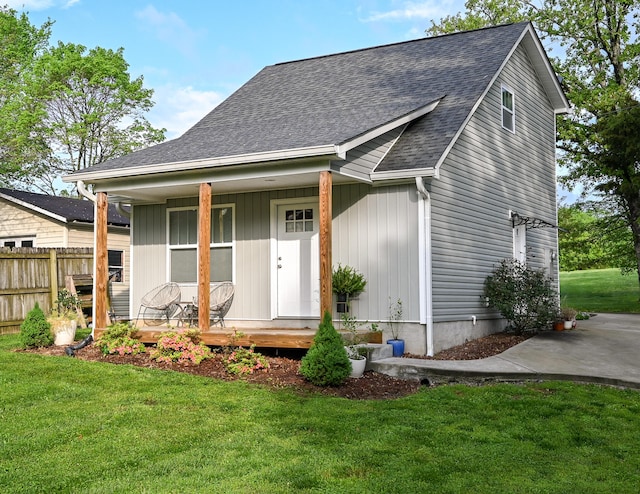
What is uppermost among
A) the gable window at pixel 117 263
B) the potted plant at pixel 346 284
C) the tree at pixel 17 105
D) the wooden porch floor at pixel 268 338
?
the tree at pixel 17 105

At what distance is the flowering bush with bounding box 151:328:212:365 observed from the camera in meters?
8.66

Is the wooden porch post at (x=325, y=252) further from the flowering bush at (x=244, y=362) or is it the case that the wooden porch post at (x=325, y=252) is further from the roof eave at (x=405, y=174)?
the roof eave at (x=405, y=174)

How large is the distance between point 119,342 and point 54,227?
9870 millimetres

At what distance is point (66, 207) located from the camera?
1894 cm

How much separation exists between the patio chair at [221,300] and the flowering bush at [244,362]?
6.33ft

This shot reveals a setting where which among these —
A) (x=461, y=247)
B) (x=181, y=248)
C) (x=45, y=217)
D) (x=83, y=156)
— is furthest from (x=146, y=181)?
(x=83, y=156)

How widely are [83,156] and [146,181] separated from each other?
20258 mm

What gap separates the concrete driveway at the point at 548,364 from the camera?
759cm

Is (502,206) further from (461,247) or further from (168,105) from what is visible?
(168,105)

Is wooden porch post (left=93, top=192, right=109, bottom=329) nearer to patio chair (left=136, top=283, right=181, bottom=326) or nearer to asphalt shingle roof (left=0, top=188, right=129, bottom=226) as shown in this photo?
patio chair (left=136, top=283, right=181, bottom=326)

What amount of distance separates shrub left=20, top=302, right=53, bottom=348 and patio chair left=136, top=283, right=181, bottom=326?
1592mm

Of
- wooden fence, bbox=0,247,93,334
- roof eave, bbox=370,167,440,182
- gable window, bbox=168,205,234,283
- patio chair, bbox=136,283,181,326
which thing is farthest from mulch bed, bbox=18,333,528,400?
wooden fence, bbox=0,247,93,334

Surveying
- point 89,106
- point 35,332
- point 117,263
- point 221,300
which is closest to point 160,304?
point 221,300

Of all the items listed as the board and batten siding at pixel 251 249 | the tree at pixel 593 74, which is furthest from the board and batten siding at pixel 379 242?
the tree at pixel 593 74
